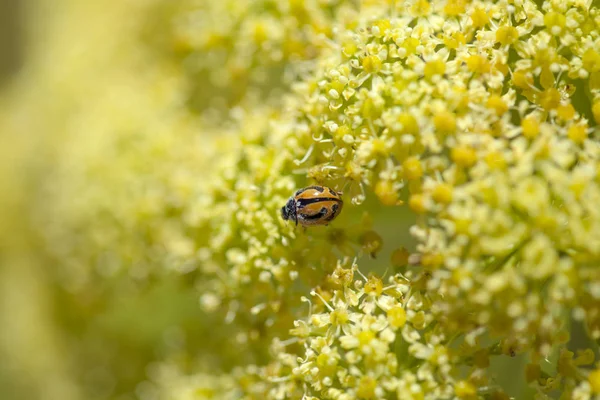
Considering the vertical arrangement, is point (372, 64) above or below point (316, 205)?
above

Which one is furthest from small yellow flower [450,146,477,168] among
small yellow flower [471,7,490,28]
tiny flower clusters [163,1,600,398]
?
small yellow flower [471,7,490,28]

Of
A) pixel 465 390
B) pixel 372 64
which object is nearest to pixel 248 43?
pixel 372 64

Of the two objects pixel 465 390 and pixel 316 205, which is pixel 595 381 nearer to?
pixel 465 390

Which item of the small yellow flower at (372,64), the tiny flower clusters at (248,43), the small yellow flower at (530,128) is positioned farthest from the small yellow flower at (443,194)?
the tiny flower clusters at (248,43)

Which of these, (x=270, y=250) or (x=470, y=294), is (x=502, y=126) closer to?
(x=470, y=294)

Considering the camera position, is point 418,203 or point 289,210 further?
point 289,210

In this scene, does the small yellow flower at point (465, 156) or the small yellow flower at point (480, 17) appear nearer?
the small yellow flower at point (465, 156)

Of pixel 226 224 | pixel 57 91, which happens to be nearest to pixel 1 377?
pixel 57 91

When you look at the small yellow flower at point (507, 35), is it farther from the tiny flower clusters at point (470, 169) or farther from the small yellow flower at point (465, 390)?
the small yellow flower at point (465, 390)
